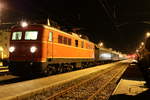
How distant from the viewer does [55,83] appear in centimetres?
1086

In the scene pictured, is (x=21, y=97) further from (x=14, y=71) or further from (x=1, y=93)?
(x=14, y=71)

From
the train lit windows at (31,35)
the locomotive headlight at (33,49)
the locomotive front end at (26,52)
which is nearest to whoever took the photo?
the locomotive front end at (26,52)

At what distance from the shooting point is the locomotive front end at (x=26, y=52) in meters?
12.3

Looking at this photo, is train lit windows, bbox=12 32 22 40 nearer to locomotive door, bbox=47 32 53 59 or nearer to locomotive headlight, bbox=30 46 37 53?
locomotive headlight, bbox=30 46 37 53

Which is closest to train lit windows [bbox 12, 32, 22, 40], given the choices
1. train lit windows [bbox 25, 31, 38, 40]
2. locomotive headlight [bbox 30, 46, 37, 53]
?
train lit windows [bbox 25, 31, 38, 40]

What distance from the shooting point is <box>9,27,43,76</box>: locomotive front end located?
1230 centimetres

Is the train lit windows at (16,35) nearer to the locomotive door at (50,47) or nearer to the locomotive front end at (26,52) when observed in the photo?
the locomotive front end at (26,52)

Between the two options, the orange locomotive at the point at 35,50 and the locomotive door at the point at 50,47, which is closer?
the orange locomotive at the point at 35,50

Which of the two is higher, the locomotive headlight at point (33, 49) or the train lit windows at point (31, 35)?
the train lit windows at point (31, 35)

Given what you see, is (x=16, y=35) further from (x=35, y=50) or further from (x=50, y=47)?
(x=50, y=47)

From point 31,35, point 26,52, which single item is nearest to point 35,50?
point 26,52

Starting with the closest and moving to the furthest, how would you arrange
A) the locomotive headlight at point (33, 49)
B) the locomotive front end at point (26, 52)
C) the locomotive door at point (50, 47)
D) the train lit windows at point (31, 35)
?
the locomotive front end at point (26, 52) < the locomotive headlight at point (33, 49) < the train lit windows at point (31, 35) < the locomotive door at point (50, 47)

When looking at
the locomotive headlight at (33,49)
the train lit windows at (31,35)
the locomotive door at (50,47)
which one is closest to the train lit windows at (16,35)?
the train lit windows at (31,35)

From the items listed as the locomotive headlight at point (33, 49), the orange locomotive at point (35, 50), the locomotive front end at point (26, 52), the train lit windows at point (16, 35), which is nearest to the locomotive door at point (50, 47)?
the orange locomotive at point (35, 50)
